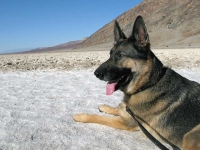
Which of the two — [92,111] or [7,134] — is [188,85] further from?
[7,134]

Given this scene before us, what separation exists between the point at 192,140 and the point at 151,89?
1224 millimetres

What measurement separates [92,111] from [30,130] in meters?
1.91

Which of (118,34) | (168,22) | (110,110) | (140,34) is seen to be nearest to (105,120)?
(110,110)

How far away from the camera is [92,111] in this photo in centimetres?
694

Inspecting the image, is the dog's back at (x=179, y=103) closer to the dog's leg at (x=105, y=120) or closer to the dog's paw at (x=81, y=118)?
the dog's leg at (x=105, y=120)

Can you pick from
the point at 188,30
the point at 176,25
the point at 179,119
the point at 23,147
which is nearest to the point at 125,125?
the point at 179,119

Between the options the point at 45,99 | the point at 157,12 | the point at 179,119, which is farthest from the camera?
the point at 157,12

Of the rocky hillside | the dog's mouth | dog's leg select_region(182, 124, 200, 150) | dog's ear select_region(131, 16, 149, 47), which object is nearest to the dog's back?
dog's leg select_region(182, 124, 200, 150)

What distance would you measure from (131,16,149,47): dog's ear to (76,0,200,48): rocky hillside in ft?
233

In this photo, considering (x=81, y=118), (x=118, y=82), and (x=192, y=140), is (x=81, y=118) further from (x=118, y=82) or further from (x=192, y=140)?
(x=192, y=140)

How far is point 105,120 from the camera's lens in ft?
19.0

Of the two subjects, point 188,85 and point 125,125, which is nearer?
point 188,85

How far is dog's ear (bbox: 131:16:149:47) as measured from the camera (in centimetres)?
493

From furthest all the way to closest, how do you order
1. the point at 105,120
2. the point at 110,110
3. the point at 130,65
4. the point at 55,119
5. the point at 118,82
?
the point at 110,110 → the point at 55,119 → the point at 105,120 → the point at 118,82 → the point at 130,65
